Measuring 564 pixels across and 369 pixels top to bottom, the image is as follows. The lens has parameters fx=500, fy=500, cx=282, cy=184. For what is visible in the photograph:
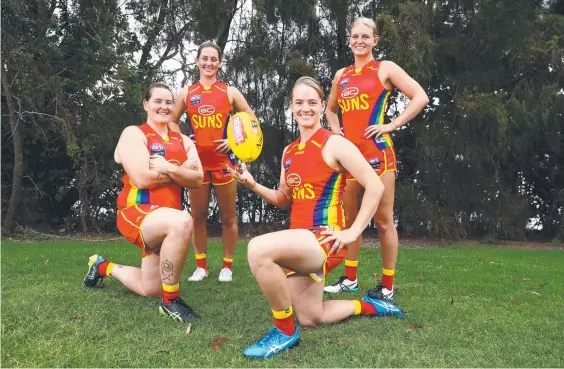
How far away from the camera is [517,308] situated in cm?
362

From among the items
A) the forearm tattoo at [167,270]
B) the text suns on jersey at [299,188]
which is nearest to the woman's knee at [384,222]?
the text suns on jersey at [299,188]

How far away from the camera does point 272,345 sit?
2641mm

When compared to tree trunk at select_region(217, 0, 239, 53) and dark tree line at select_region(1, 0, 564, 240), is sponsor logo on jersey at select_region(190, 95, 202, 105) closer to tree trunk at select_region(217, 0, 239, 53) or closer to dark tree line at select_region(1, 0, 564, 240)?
dark tree line at select_region(1, 0, 564, 240)

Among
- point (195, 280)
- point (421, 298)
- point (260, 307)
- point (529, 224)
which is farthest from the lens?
point (529, 224)

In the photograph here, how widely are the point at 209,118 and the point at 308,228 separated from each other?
197 centimetres

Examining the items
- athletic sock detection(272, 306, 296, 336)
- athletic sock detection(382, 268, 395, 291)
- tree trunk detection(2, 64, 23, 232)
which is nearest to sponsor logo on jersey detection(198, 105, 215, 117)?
athletic sock detection(382, 268, 395, 291)

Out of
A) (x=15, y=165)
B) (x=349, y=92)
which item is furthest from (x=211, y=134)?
(x=15, y=165)

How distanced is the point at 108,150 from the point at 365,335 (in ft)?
24.4

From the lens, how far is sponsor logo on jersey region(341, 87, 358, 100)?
150 inches

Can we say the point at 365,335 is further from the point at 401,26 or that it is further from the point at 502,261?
the point at 401,26

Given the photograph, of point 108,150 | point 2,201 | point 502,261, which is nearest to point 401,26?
point 502,261

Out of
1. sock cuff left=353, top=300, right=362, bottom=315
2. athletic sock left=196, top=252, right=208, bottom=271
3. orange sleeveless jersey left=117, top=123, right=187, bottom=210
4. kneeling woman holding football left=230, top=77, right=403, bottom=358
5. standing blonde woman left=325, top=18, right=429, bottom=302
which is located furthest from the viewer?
athletic sock left=196, top=252, right=208, bottom=271

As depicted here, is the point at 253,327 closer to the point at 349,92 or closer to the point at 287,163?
the point at 287,163

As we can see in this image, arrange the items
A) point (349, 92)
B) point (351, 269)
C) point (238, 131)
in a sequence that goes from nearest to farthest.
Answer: point (238, 131)
point (349, 92)
point (351, 269)
